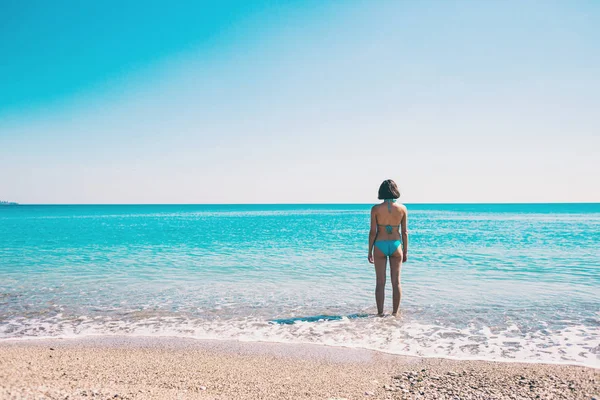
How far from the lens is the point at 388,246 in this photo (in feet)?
23.4

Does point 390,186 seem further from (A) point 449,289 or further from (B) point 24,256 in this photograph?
(B) point 24,256

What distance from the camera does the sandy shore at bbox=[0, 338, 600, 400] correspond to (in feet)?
13.2

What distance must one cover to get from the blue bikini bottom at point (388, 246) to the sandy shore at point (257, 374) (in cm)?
208

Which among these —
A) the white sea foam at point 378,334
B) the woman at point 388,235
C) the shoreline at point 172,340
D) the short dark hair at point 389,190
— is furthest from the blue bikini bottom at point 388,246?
the shoreline at point 172,340

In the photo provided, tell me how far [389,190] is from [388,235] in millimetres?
815

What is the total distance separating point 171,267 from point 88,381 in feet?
31.0

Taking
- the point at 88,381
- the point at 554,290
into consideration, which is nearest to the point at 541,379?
the point at 88,381

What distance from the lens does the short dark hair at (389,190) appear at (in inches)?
273

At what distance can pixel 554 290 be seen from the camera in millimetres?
9367

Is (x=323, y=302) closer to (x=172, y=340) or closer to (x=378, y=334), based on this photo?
(x=378, y=334)

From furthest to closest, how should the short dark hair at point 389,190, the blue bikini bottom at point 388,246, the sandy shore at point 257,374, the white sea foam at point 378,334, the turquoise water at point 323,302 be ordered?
1. the blue bikini bottom at point 388,246
2. the short dark hair at point 389,190
3. the turquoise water at point 323,302
4. the white sea foam at point 378,334
5. the sandy shore at point 257,374

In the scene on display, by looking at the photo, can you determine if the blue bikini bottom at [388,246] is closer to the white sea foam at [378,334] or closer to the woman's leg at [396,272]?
the woman's leg at [396,272]

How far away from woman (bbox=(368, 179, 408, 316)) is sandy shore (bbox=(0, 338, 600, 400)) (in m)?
1.97

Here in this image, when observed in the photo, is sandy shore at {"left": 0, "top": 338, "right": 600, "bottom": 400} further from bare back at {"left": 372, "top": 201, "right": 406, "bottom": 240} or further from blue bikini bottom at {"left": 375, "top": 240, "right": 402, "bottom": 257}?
bare back at {"left": 372, "top": 201, "right": 406, "bottom": 240}
